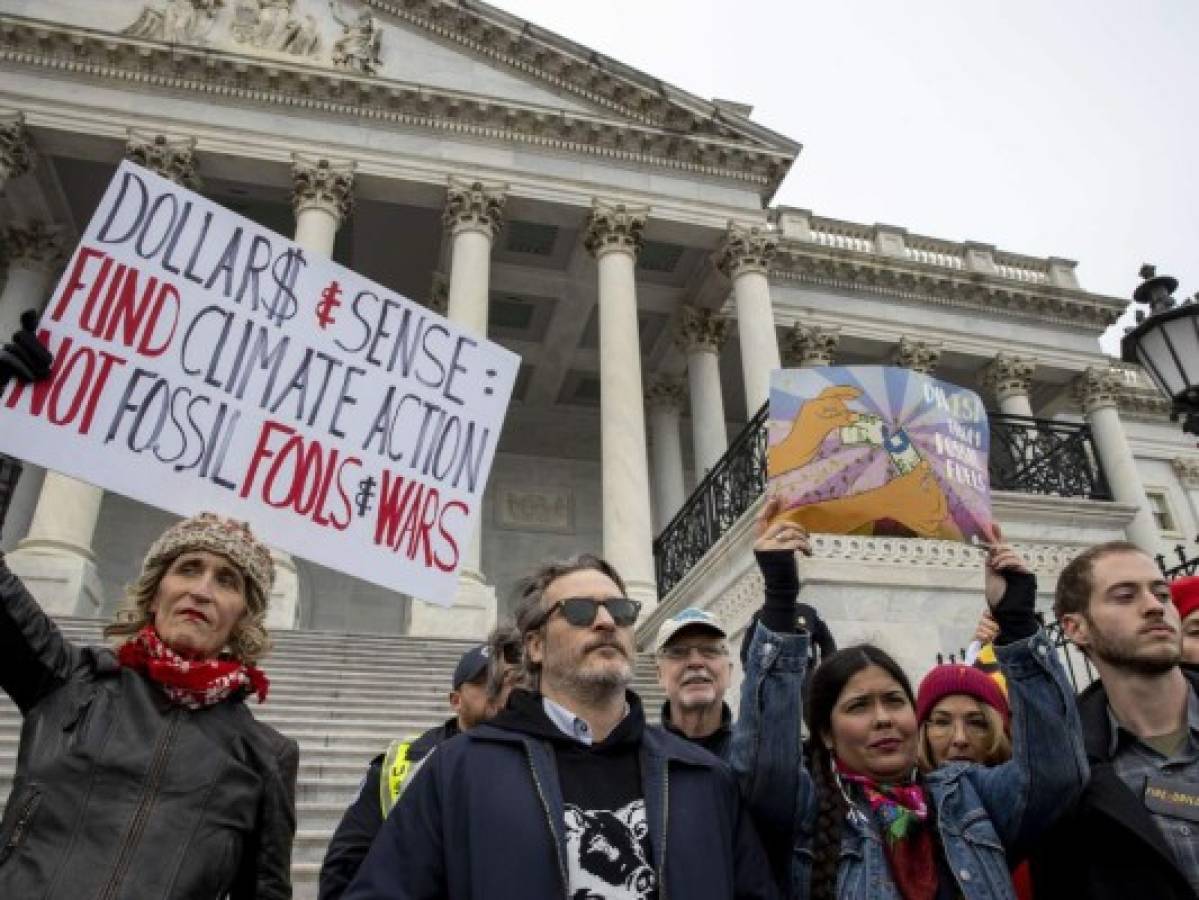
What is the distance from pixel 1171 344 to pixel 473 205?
13.9m

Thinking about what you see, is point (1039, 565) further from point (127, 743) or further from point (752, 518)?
point (127, 743)

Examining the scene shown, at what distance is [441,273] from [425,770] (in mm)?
18510

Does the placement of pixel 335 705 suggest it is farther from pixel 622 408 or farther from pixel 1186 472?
pixel 1186 472

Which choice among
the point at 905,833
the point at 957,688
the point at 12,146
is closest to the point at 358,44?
the point at 12,146

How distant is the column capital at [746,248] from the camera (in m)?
19.0

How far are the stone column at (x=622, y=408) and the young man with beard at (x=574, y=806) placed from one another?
11727 mm

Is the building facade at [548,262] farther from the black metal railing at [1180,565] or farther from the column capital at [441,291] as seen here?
the black metal railing at [1180,565]

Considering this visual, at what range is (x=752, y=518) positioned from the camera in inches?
454

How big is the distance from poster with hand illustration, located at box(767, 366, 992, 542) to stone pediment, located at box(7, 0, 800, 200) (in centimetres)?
1655

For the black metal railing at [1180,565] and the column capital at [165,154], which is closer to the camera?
the black metal railing at [1180,565]

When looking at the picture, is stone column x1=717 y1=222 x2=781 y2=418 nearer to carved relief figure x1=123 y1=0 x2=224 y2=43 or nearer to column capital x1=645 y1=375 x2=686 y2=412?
column capital x1=645 y1=375 x2=686 y2=412

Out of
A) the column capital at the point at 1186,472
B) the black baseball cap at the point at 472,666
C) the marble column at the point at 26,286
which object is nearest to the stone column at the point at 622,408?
the black baseball cap at the point at 472,666

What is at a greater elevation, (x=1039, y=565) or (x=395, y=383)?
(x=1039, y=565)

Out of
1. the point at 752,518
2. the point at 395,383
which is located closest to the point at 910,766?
the point at 395,383
